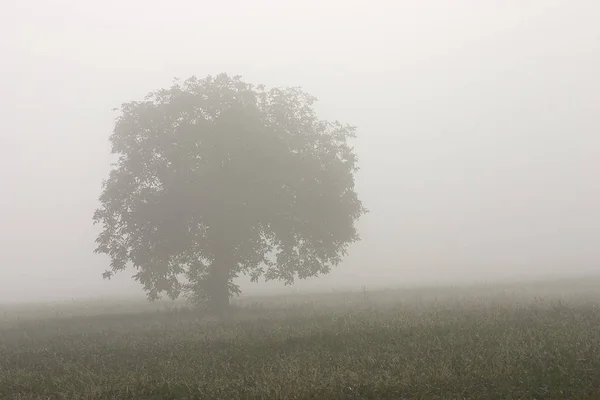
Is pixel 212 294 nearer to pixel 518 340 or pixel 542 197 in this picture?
pixel 518 340

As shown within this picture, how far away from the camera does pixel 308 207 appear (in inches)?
1117

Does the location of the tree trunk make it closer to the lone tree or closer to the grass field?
the lone tree

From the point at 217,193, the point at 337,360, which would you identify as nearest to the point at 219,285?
the point at 217,193

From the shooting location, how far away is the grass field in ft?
30.1

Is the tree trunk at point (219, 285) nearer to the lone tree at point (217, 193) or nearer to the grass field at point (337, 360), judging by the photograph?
the lone tree at point (217, 193)

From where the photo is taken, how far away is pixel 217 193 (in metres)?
27.3

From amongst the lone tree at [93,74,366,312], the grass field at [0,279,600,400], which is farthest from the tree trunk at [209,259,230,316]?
Answer: the grass field at [0,279,600,400]

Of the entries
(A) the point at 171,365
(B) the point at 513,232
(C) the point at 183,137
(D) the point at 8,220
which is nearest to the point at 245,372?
(A) the point at 171,365

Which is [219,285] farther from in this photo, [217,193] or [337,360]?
[337,360]

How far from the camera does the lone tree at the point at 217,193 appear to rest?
2714cm

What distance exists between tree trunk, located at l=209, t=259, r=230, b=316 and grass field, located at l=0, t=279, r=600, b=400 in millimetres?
9525

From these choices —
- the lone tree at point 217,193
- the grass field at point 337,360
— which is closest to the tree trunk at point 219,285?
the lone tree at point 217,193

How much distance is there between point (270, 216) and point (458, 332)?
15833 millimetres

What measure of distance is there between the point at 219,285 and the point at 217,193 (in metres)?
5.16
